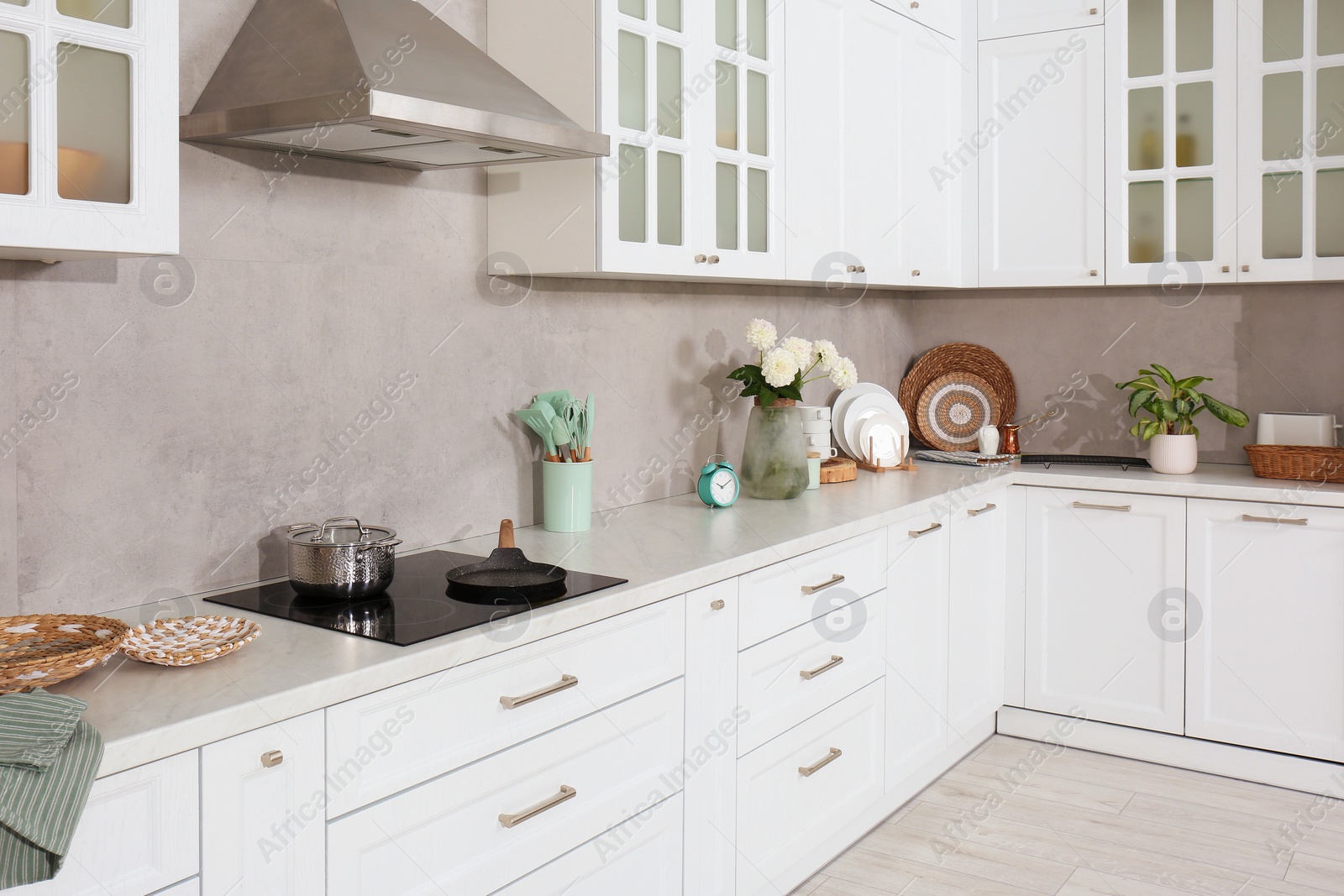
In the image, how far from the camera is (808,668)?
251cm

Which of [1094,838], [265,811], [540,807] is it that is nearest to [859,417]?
[1094,838]

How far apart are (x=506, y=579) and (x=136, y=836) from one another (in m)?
0.82

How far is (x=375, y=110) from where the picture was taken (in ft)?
5.34

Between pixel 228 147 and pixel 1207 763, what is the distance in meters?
3.15

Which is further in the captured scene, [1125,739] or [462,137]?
[1125,739]

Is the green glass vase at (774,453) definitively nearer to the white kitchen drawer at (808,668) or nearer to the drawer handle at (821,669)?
the white kitchen drawer at (808,668)

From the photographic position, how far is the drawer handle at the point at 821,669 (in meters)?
2.48

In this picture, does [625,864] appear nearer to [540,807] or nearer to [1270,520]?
[540,807]

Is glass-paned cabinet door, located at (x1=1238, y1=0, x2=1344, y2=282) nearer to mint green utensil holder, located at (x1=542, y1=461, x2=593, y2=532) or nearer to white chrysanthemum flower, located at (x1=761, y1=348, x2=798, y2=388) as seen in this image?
white chrysanthemum flower, located at (x1=761, y1=348, x2=798, y2=388)

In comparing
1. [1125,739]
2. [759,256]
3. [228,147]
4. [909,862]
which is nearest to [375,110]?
[228,147]

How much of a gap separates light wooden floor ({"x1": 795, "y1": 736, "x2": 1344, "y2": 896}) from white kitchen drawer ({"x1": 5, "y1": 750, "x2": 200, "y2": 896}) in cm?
169

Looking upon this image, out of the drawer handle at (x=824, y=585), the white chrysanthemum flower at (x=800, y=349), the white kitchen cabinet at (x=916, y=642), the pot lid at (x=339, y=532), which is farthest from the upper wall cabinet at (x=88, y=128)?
the white kitchen cabinet at (x=916, y=642)

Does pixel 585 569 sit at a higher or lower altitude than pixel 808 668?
higher

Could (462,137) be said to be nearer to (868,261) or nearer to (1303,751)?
(868,261)
